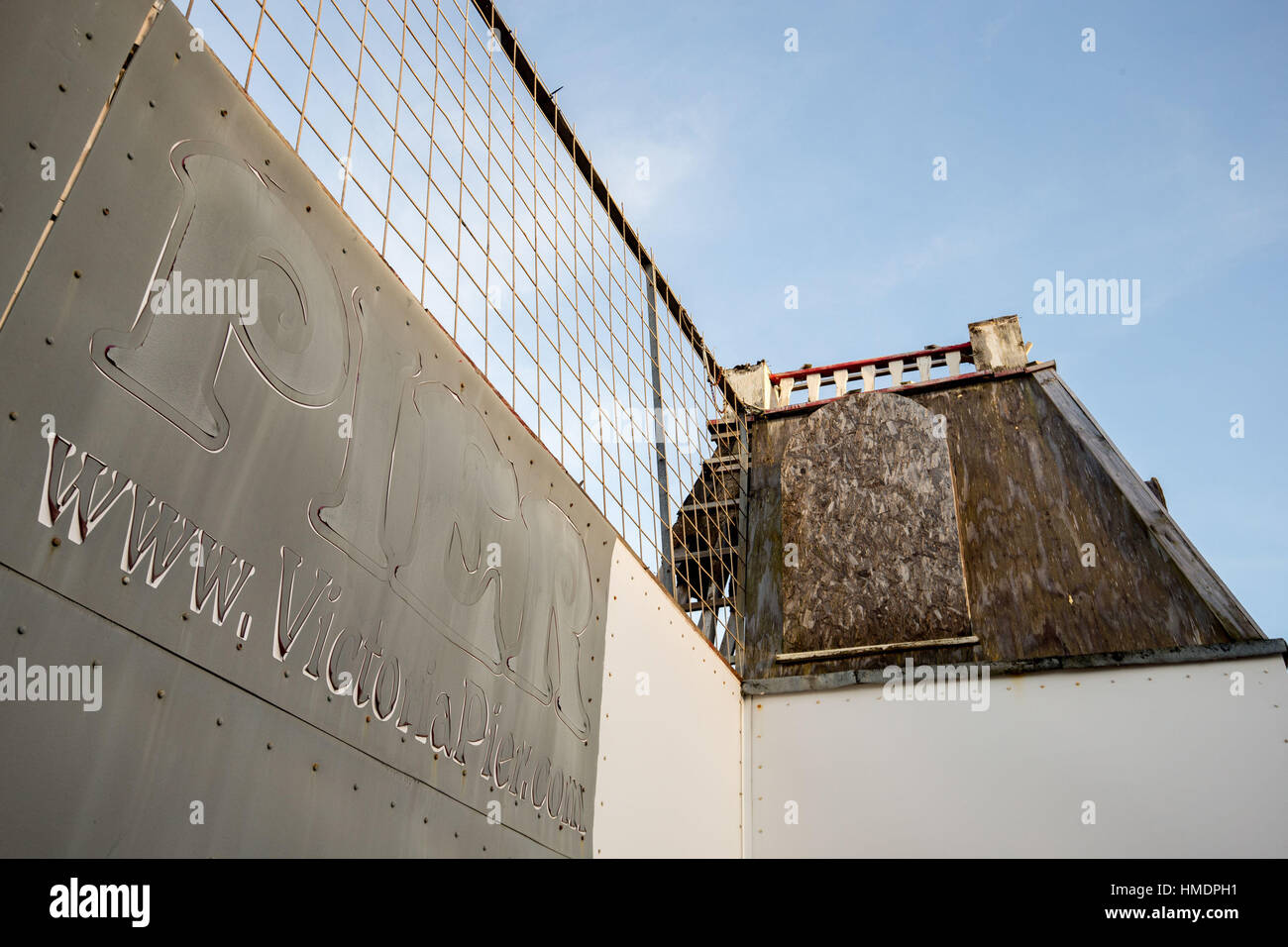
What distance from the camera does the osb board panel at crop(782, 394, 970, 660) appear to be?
554 centimetres

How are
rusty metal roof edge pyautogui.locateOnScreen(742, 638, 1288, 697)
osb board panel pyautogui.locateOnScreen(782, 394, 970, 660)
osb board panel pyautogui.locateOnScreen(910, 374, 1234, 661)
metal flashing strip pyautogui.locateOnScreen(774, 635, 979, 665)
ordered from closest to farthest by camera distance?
rusty metal roof edge pyautogui.locateOnScreen(742, 638, 1288, 697) < osb board panel pyautogui.locateOnScreen(910, 374, 1234, 661) < metal flashing strip pyautogui.locateOnScreen(774, 635, 979, 665) < osb board panel pyautogui.locateOnScreen(782, 394, 970, 660)

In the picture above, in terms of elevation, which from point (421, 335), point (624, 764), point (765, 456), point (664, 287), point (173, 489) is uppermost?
point (664, 287)

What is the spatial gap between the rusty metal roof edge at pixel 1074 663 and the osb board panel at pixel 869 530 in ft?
0.82

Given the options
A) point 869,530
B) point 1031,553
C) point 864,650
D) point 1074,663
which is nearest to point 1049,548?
point 1031,553

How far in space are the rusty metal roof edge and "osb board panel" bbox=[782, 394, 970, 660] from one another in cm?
25

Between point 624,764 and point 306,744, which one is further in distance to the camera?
point 624,764

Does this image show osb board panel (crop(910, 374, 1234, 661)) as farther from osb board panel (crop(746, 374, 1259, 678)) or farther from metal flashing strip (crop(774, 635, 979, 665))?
metal flashing strip (crop(774, 635, 979, 665))

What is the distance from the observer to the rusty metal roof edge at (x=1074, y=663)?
472 centimetres

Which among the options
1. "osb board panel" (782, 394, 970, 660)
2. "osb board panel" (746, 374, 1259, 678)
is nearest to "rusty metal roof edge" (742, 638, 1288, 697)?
"osb board panel" (746, 374, 1259, 678)
